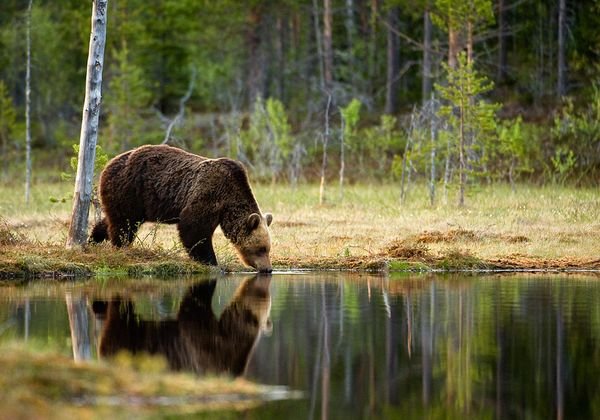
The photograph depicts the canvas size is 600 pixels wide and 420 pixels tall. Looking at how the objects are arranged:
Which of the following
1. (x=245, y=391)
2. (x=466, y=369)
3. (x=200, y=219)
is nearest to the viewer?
(x=245, y=391)

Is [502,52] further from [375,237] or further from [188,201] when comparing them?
[188,201]

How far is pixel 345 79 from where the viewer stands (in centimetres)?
5853

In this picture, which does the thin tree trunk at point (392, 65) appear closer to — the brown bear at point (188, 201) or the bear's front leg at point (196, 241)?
the brown bear at point (188, 201)

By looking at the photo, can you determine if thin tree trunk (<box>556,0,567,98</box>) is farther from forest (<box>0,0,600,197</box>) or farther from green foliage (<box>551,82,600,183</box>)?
green foliage (<box>551,82,600,183</box>)

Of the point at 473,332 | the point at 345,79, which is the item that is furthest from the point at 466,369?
the point at 345,79

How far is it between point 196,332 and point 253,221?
6160 mm

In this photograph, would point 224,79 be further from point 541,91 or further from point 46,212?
point 46,212

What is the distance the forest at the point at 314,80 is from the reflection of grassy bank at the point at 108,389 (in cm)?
2379

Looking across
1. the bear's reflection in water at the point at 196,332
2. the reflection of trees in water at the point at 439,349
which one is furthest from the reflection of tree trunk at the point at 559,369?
the bear's reflection in water at the point at 196,332

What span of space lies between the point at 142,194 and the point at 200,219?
1.23m

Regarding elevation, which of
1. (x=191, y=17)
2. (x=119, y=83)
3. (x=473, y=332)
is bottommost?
(x=473, y=332)

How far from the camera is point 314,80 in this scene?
55750 mm

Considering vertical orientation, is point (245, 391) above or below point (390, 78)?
below

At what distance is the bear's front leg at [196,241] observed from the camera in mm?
17781
